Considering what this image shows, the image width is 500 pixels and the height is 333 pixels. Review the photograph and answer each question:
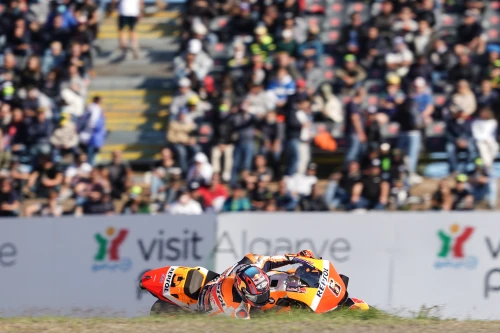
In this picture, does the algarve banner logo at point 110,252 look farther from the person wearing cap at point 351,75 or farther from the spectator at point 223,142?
the person wearing cap at point 351,75

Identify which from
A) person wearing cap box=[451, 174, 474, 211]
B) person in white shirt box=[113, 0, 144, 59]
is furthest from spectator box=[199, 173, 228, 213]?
person in white shirt box=[113, 0, 144, 59]

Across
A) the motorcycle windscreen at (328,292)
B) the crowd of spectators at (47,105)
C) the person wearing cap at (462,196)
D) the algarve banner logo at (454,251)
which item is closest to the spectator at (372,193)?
the person wearing cap at (462,196)

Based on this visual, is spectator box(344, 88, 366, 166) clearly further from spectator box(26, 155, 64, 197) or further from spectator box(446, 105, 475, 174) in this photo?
spectator box(26, 155, 64, 197)

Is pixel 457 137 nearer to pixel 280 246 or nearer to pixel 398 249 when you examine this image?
pixel 398 249

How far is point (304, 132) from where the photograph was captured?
1505cm

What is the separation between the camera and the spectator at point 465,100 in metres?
15.0

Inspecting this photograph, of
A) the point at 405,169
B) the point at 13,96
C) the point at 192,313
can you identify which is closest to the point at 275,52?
the point at 405,169

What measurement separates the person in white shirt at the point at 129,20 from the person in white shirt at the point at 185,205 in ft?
16.4

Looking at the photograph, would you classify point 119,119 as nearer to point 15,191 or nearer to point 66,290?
point 15,191

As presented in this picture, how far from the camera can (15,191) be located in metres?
14.9

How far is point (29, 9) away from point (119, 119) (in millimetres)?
3018

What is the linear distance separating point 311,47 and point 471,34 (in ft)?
8.86

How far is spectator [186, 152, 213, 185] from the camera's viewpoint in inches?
578

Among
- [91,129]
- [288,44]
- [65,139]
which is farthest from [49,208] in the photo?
[288,44]
